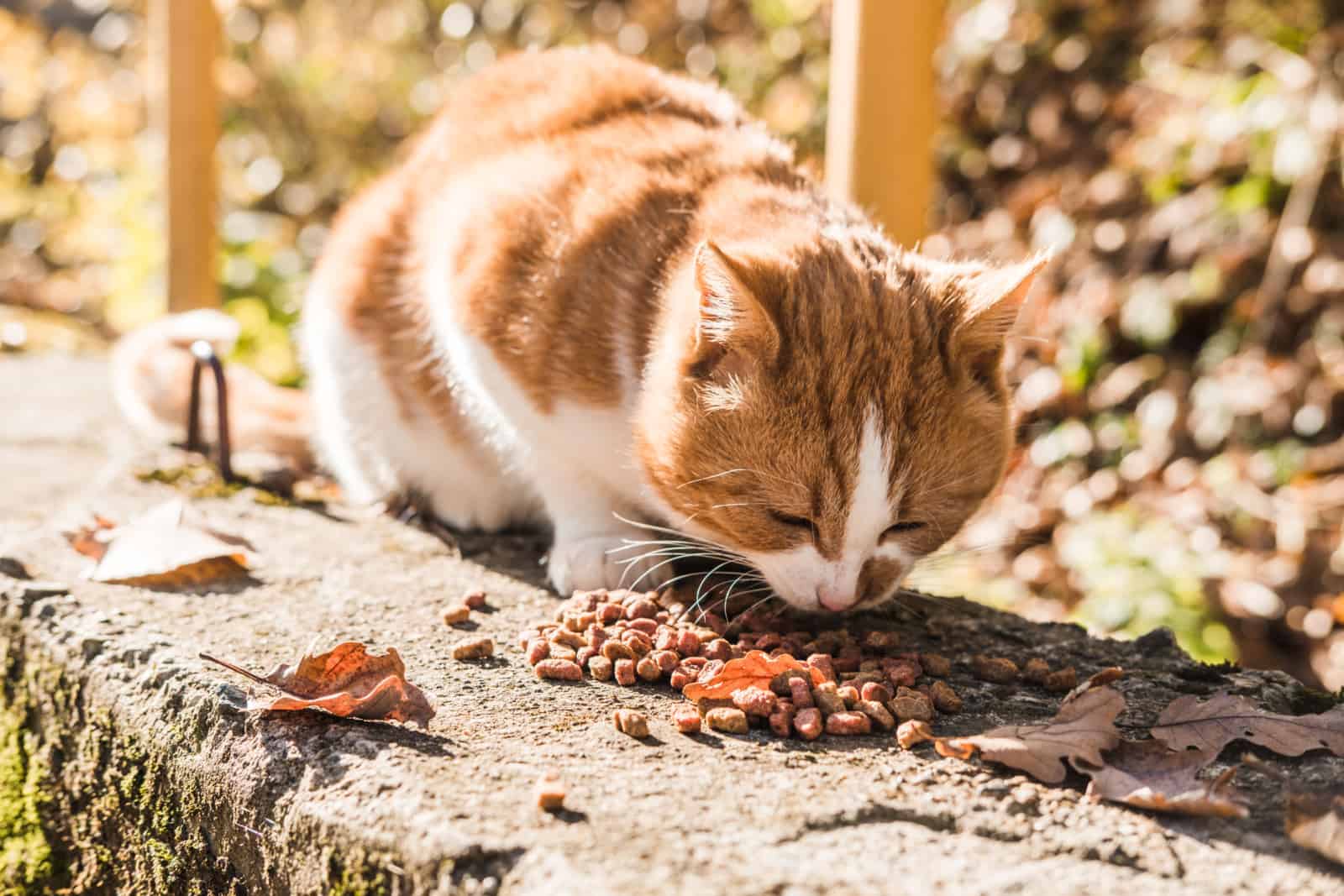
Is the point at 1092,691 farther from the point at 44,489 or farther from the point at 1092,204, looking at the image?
the point at 1092,204

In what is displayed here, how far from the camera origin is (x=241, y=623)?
6.73ft

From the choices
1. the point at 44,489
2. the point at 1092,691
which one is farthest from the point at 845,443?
the point at 44,489

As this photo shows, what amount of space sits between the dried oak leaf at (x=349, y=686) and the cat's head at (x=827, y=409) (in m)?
0.61

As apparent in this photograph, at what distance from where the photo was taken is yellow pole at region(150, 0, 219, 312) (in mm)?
4121

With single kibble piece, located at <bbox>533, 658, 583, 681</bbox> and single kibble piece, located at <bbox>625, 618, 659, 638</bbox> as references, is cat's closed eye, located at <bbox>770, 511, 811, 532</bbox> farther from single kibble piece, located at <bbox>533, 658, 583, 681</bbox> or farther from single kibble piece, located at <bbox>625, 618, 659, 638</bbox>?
single kibble piece, located at <bbox>533, 658, 583, 681</bbox>

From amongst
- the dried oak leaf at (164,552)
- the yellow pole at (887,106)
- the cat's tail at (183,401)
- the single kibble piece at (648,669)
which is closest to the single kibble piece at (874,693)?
the single kibble piece at (648,669)

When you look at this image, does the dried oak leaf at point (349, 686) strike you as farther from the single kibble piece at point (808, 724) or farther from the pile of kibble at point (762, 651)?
the single kibble piece at point (808, 724)

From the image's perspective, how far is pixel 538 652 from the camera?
1.91 m

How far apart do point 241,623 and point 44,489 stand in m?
1.18

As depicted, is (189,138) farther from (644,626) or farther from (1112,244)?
(1112,244)

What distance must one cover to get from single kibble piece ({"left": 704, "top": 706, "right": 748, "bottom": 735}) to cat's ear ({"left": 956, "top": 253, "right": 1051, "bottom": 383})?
753 millimetres

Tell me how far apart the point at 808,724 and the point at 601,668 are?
1.19ft

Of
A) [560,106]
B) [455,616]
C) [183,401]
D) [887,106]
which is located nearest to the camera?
[455,616]

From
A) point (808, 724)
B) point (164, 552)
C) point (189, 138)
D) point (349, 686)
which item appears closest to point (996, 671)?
point (808, 724)
